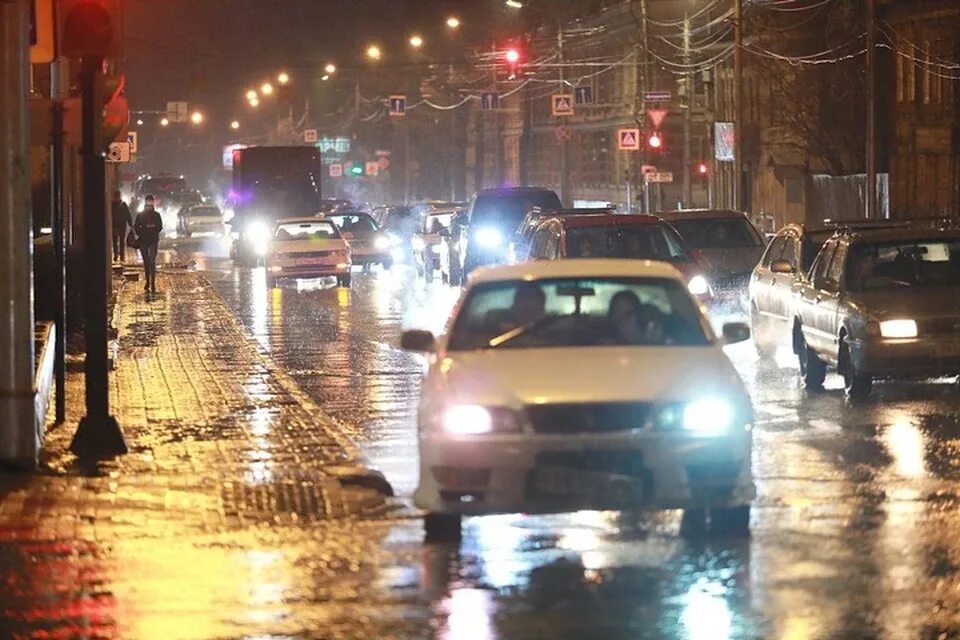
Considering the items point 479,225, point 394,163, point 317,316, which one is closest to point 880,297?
point 317,316

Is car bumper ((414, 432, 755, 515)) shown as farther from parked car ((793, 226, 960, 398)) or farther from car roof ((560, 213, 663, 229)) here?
car roof ((560, 213, 663, 229))

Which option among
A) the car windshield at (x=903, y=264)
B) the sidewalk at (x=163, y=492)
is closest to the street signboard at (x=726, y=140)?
the sidewalk at (x=163, y=492)

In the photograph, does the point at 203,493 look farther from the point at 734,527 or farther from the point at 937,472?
the point at 937,472

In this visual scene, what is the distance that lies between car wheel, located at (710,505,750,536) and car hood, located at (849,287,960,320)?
726 centimetres

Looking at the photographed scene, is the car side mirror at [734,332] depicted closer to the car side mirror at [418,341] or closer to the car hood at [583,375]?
the car hood at [583,375]

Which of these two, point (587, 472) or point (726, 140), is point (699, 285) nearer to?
point (587, 472)

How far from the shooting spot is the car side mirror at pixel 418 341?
11.7 metres

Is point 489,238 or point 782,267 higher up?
point 489,238

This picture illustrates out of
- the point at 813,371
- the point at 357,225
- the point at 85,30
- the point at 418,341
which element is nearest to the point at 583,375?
the point at 418,341

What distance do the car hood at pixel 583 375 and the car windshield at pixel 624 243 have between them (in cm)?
1261

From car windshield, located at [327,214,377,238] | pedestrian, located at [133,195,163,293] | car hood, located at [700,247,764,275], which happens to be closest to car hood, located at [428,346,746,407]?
car hood, located at [700,247,764,275]

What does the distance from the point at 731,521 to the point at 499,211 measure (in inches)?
1057

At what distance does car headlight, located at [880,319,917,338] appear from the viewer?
57.0 feet

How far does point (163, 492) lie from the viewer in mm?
12633
